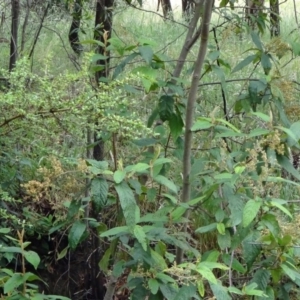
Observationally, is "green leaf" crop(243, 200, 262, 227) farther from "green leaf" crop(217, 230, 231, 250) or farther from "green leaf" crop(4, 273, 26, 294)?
"green leaf" crop(4, 273, 26, 294)

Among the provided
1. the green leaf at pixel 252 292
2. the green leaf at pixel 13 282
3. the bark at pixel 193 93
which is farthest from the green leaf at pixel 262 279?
the green leaf at pixel 13 282

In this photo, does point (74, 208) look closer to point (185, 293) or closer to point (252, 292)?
point (185, 293)

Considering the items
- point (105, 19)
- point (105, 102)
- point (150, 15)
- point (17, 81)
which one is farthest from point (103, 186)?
point (150, 15)

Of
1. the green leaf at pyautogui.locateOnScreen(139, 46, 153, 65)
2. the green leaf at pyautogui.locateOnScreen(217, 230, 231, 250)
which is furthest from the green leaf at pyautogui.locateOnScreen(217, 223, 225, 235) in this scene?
the green leaf at pyautogui.locateOnScreen(139, 46, 153, 65)

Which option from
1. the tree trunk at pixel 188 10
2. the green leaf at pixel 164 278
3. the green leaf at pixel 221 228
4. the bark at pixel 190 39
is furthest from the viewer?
the tree trunk at pixel 188 10

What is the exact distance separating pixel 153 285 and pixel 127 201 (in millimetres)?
355

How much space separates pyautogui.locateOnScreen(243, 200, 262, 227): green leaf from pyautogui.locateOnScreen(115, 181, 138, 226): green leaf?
324mm

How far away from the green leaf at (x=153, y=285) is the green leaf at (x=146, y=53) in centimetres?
76

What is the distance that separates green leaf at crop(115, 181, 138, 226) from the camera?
183cm

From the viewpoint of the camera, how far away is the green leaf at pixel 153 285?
79.3 inches

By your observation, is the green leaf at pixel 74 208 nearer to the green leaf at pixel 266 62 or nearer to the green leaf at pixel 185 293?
the green leaf at pixel 185 293

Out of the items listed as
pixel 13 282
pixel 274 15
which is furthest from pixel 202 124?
pixel 274 15

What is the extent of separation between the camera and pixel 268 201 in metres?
1.95

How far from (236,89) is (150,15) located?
3.68m
